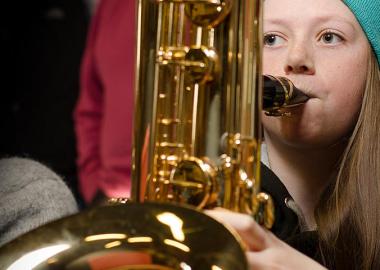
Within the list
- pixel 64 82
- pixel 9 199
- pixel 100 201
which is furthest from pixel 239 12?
pixel 64 82

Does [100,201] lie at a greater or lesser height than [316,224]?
lesser

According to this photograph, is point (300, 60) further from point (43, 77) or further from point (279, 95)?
point (43, 77)

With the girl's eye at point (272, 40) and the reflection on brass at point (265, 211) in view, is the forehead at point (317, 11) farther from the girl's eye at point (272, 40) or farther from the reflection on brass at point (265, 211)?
the reflection on brass at point (265, 211)

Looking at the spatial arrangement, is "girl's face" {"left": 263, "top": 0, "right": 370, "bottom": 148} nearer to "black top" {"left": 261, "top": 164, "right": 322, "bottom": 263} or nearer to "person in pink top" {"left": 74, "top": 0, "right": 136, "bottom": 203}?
"black top" {"left": 261, "top": 164, "right": 322, "bottom": 263}

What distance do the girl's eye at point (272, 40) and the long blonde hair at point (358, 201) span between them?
0.28ft

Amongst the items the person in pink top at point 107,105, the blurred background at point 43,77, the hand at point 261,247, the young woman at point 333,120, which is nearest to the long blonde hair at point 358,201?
the young woman at point 333,120

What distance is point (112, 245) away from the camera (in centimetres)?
70

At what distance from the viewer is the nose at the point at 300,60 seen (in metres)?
0.83

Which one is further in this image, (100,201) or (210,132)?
(100,201)

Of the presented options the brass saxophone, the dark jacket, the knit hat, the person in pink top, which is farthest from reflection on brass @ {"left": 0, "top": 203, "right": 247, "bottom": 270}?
the dark jacket

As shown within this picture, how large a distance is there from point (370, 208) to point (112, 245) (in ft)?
0.88

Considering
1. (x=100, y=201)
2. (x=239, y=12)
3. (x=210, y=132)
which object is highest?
(x=239, y=12)

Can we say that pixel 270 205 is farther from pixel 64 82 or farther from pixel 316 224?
pixel 64 82

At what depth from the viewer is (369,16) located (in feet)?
2.76
